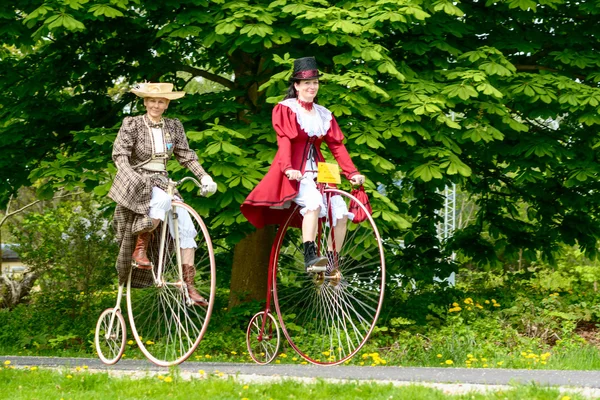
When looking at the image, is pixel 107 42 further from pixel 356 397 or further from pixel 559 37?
pixel 356 397

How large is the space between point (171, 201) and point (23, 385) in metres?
1.83

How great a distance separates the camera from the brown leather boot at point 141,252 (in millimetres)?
7785

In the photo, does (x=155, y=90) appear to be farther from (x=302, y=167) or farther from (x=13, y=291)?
(x=13, y=291)

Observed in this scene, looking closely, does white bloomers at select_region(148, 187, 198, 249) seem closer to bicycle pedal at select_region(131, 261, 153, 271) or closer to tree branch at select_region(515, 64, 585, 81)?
bicycle pedal at select_region(131, 261, 153, 271)

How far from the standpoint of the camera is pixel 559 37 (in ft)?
38.9

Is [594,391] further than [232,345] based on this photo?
No

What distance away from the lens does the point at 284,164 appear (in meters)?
7.46

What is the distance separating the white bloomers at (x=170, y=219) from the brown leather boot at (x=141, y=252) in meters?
0.25

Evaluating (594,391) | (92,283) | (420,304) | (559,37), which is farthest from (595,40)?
(92,283)

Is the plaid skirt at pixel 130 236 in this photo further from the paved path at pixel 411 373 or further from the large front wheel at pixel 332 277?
the large front wheel at pixel 332 277

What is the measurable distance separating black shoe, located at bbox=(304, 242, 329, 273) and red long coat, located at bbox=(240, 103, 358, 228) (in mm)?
398

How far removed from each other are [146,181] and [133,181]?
11 centimetres

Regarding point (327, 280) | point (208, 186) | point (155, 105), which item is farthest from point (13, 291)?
point (327, 280)

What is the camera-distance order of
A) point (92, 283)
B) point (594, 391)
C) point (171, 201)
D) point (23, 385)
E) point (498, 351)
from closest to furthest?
1. point (594, 391)
2. point (23, 385)
3. point (171, 201)
4. point (498, 351)
5. point (92, 283)
